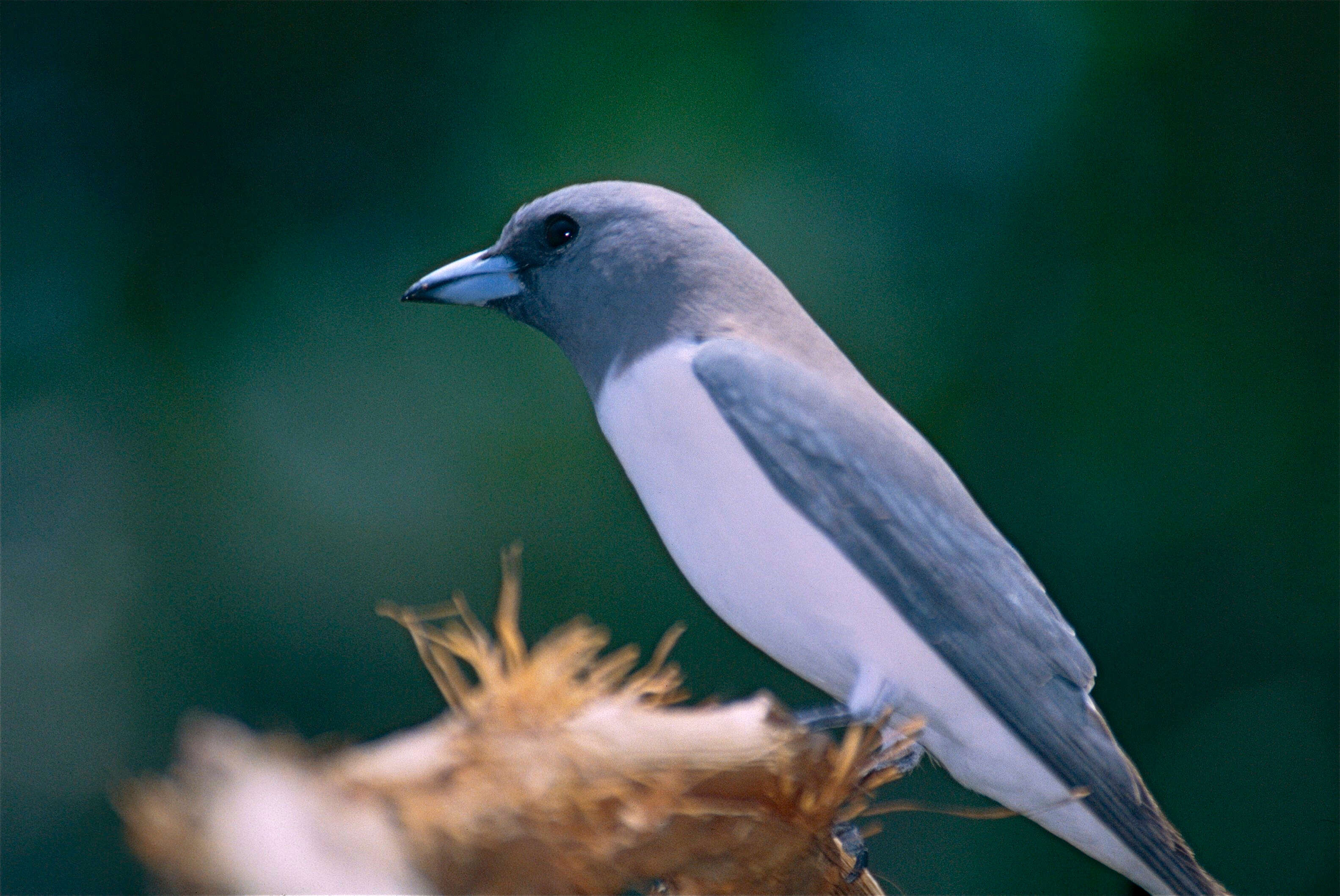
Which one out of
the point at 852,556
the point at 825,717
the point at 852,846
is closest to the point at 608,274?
the point at 852,556

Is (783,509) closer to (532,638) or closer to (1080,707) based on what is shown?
(1080,707)

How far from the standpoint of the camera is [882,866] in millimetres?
2607

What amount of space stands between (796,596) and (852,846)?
0.30m

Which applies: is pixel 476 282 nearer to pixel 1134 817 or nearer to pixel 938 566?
pixel 938 566

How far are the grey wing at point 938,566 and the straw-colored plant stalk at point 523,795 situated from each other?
0.30 meters

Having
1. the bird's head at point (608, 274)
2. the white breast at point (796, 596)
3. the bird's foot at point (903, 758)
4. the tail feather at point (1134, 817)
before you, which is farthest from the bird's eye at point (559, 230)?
the tail feather at point (1134, 817)

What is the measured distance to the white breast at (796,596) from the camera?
1.41m

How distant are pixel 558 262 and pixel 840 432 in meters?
0.49

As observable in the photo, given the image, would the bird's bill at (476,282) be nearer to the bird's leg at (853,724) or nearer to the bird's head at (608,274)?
the bird's head at (608,274)

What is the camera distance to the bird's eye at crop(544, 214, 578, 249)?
1679 millimetres

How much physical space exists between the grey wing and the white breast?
0.02 m

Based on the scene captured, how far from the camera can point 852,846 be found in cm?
135

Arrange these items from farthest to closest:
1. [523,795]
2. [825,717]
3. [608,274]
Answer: [608,274] < [825,717] < [523,795]

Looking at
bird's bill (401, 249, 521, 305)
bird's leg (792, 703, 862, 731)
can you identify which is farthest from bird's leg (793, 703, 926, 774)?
bird's bill (401, 249, 521, 305)
